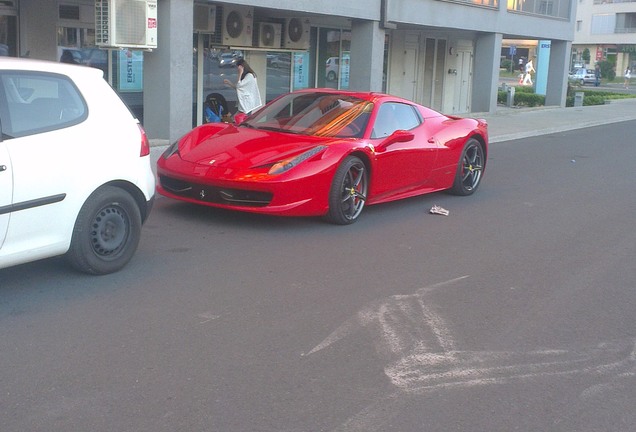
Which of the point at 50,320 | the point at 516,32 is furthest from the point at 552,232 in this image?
the point at 516,32

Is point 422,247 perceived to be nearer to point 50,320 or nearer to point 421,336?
point 421,336

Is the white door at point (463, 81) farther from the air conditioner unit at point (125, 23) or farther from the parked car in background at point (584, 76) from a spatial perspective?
the parked car in background at point (584, 76)

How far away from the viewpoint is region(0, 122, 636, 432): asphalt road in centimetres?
417

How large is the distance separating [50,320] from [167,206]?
3898mm

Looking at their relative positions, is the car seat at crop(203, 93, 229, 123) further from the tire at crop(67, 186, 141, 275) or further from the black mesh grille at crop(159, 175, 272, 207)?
the tire at crop(67, 186, 141, 275)

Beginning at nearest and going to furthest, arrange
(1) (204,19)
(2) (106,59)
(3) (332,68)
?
1. (2) (106,59)
2. (1) (204,19)
3. (3) (332,68)

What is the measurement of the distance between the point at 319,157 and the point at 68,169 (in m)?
3.01

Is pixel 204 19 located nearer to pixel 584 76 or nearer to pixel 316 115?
pixel 316 115

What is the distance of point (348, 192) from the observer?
8.59 metres

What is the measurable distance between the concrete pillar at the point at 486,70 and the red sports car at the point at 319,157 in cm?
1378

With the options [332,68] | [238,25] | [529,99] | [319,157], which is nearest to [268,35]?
[238,25]

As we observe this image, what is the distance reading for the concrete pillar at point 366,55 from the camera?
1803 cm

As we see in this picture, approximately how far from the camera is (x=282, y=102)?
32.4ft

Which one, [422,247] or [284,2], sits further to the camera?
[284,2]
